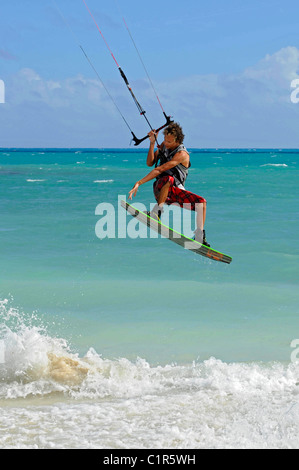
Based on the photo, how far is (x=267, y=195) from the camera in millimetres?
39969

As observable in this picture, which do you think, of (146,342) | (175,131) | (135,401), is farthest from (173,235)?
(146,342)

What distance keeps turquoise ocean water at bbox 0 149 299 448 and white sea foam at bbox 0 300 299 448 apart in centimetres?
2

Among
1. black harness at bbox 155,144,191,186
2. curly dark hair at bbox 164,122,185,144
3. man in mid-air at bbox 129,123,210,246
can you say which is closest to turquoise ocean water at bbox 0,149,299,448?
man in mid-air at bbox 129,123,210,246

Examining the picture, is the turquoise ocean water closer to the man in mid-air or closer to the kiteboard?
the kiteboard

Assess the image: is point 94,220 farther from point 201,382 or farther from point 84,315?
point 201,382

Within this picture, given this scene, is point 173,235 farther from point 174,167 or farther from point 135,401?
point 135,401

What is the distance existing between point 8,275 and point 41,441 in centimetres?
978

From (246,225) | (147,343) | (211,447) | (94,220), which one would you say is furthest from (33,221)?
(211,447)

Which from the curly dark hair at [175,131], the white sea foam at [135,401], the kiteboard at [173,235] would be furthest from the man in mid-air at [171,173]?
the white sea foam at [135,401]

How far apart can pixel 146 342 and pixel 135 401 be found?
291 cm

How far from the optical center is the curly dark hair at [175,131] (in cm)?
834

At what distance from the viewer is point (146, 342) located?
11555 millimetres

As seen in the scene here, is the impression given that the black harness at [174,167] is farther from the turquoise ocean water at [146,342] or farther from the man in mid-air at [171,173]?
the turquoise ocean water at [146,342]

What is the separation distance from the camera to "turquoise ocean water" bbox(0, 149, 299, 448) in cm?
781
